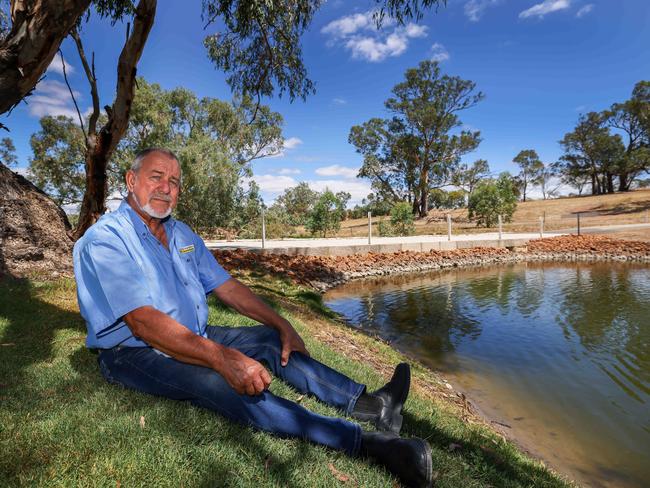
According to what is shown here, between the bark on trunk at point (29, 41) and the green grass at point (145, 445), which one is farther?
the bark on trunk at point (29, 41)

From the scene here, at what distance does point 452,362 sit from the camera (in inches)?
235

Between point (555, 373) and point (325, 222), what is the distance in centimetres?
1721

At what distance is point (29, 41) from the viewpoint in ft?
11.6

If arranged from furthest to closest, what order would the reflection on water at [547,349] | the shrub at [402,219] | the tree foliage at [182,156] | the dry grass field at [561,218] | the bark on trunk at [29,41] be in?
1. the dry grass field at [561,218]
2. the shrub at [402,219]
3. the tree foliage at [182,156]
4. the reflection on water at [547,349]
5. the bark on trunk at [29,41]

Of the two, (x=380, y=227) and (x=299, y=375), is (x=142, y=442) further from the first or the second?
(x=380, y=227)

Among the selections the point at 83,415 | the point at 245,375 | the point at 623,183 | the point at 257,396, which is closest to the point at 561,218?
the point at 623,183

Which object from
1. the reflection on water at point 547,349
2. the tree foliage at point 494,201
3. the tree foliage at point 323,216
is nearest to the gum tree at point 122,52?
the reflection on water at point 547,349

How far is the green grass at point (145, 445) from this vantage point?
61.2 inches

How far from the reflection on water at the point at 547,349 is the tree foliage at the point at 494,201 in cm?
1450

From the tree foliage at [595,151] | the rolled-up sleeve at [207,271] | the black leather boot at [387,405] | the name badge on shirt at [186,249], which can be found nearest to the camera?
the black leather boot at [387,405]

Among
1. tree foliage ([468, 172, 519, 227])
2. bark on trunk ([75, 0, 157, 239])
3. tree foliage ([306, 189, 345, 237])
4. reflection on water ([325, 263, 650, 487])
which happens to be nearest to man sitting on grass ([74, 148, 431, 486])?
reflection on water ([325, 263, 650, 487])

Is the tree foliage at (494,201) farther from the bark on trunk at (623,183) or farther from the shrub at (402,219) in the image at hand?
the bark on trunk at (623,183)

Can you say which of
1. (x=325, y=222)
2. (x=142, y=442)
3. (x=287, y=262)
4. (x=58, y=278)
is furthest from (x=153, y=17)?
(x=325, y=222)

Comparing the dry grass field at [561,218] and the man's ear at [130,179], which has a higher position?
the man's ear at [130,179]
